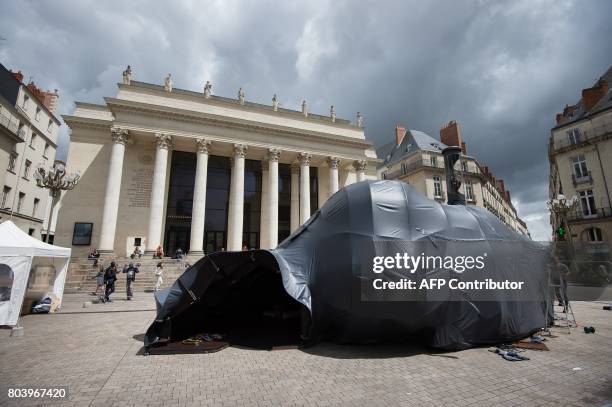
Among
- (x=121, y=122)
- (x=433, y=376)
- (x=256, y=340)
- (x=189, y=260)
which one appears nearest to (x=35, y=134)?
(x=121, y=122)

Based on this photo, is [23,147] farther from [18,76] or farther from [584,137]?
[584,137]

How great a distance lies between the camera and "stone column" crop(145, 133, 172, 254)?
23.0m

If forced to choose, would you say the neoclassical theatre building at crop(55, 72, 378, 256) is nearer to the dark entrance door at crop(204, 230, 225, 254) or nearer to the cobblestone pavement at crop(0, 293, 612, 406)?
the dark entrance door at crop(204, 230, 225, 254)

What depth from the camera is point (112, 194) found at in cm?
2305

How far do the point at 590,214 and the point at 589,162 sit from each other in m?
5.60

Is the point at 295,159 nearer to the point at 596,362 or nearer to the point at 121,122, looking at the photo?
the point at 121,122

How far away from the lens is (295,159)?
104ft

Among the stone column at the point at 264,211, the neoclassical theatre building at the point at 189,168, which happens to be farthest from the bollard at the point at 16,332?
the stone column at the point at 264,211

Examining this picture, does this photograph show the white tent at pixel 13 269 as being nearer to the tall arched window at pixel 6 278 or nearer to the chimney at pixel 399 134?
the tall arched window at pixel 6 278

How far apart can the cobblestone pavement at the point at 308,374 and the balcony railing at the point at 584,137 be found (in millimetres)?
32718

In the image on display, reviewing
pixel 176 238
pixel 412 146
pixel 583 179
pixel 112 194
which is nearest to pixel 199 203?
pixel 176 238

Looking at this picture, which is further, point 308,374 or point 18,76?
point 18,76

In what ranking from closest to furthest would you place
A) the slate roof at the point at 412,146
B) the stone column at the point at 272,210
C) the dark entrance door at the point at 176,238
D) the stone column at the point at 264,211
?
the stone column at the point at 272,210 → the dark entrance door at the point at 176,238 → the stone column at the point at 264,211 → the slate roof at the point at 412,146

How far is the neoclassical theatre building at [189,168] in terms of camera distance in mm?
24625
